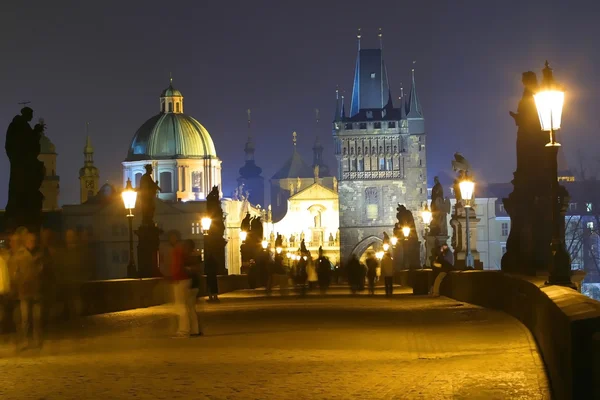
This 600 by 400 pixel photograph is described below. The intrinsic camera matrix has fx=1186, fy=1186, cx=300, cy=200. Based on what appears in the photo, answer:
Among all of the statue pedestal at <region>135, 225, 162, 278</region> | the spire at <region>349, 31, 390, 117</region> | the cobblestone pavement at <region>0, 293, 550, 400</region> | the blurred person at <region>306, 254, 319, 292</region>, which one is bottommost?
the cobblestone pavement at <region>0, 293, 550, 400</region>

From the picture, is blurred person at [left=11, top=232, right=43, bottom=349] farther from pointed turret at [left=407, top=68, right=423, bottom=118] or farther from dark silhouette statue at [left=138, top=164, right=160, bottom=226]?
pointed turret at [left=407, top=68, right=423, bottom=118]

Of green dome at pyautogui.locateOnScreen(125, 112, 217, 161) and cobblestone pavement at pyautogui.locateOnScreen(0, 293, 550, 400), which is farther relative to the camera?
green dome at pyautogui.locateOnScreen(125, 112, 217, 161)

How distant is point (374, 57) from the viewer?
5167 inches

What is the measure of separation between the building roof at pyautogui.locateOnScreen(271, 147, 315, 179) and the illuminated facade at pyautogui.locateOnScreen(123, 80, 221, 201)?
172 feet

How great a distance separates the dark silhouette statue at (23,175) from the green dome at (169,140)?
365ft

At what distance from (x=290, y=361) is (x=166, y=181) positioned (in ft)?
397

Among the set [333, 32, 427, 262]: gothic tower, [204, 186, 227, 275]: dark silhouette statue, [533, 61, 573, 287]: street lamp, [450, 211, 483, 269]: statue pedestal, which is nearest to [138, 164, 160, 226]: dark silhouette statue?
[204, 186, 227, 275]: dark silhouette statue

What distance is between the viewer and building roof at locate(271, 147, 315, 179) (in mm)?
187500

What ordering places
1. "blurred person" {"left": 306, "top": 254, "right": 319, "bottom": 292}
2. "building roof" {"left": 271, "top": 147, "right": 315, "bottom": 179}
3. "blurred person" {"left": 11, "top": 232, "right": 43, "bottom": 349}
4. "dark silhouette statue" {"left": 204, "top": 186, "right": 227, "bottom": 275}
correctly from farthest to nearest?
"building roof" {"left": 271, "top": 147, "right": 315, "bottom": 179} → "dark silhouette statue" {"left": 204, "top": 186, "right": 227, "bottom": 275} → "blurred person" {"left": 306, "top": 254, "right": 319, "bottom": 292} → "blurred person" {"left": 11, "top": 232, "right": 43, "bottom": 349}

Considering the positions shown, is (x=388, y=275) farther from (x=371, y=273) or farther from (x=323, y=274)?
(x=323, y=274)

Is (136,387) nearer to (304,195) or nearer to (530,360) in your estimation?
(530,360)

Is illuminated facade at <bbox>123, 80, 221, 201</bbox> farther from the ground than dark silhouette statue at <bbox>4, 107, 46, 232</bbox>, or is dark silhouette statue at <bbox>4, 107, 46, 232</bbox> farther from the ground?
illuminated facade at <bbox>123, 80, 221, 201</bbox>

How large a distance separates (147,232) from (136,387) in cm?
2126

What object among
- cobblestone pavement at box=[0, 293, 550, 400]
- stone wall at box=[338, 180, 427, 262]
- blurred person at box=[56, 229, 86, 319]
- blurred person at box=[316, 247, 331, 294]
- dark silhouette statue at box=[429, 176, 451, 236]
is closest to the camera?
cobblestone pavement at box=[0, 293, 550, 400]
